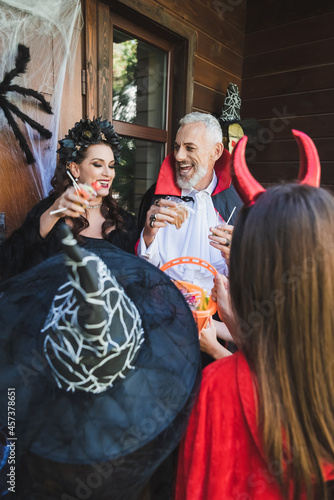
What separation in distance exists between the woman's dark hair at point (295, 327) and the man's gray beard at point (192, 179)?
1.23 metres

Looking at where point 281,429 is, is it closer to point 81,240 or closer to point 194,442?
point 194,442

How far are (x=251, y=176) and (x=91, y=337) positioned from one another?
544 millimetres

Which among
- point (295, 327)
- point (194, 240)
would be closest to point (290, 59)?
point (194, 240)

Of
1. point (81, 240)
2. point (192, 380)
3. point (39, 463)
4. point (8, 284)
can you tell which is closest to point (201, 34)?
point (81, 240)

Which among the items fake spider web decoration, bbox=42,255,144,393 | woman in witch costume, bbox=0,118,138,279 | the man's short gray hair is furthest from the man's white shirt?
fake spider web decoration, bbox=42,255,144,393

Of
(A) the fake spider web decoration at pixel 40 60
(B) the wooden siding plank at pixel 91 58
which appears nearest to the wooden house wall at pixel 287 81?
(B) the wooden siding plank at pixel 91 58

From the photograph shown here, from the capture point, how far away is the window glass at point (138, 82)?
237cm

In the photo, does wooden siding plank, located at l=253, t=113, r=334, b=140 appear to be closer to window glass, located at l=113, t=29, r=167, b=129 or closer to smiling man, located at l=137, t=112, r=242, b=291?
window glass, located at l=113, t=29, r=167, b=129

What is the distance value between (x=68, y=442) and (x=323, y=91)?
11.1ft

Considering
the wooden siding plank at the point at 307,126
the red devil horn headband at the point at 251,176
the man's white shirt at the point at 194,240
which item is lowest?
the man's white shirt at the point at 194,240

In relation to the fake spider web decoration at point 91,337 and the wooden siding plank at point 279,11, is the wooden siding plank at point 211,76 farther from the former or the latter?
the fake spider web decoration at point 91,337

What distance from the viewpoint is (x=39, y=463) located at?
0.60 metres

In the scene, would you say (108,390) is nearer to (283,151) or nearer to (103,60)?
(103,60)

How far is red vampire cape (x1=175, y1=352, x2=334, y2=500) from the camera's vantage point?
2.22 ft
